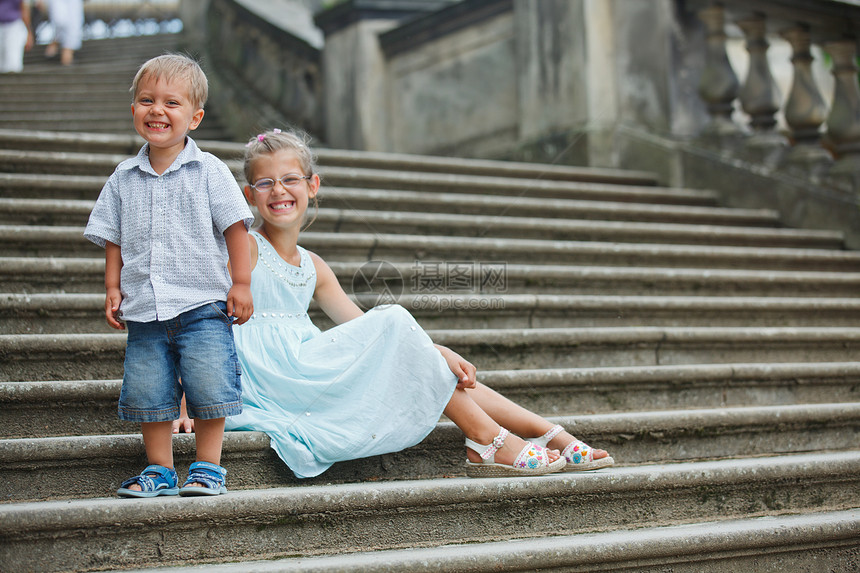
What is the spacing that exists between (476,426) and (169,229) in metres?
1.05

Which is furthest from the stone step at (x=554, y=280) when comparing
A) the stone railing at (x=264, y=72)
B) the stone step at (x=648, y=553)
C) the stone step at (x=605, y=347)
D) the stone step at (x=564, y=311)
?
the stone railing at (x=264, y=72)

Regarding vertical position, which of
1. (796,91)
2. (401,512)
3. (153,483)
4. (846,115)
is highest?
(796,91)

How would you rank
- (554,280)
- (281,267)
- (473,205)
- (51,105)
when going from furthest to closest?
(51,105), (473,205), (554,280), (281,267)

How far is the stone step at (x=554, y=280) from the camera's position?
3.36 metres

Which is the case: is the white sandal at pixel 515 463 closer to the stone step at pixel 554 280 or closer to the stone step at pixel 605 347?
the stone step at pixel 605 347

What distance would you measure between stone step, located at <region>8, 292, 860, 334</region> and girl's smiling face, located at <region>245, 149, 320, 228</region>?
2.35 ft

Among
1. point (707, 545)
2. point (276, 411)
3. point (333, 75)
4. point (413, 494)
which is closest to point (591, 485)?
point (707, 545)

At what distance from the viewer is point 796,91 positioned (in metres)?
5.33

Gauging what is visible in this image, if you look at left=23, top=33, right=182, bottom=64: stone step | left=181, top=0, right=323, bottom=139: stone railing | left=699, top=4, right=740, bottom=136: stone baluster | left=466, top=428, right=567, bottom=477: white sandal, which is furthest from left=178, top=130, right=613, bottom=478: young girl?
left=23, top=33, right=182, bottom=64: stone step

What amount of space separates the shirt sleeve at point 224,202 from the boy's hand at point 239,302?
0.17 metres

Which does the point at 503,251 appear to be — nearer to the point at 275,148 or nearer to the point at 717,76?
the point at 275,148

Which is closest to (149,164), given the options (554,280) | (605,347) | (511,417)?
(511,417)

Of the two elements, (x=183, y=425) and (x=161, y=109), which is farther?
(x=183, y=425)

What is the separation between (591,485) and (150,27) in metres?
15.9
